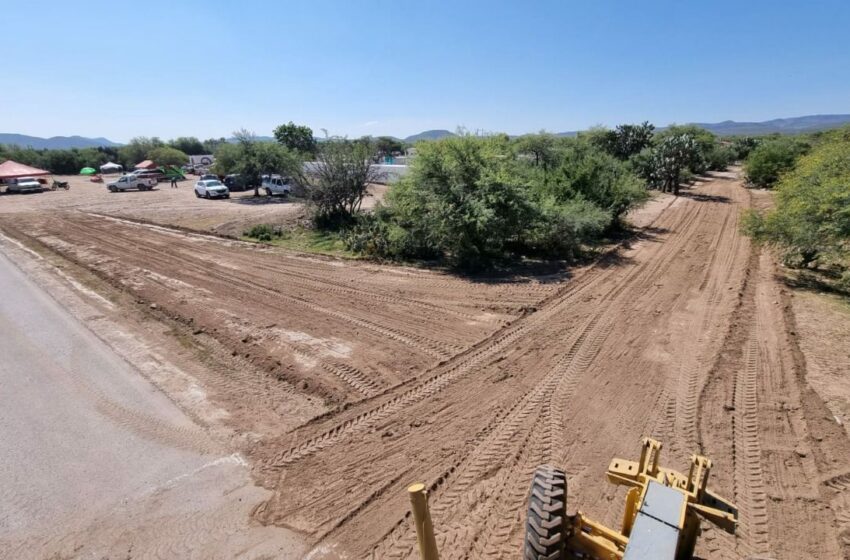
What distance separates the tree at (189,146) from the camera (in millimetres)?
86500

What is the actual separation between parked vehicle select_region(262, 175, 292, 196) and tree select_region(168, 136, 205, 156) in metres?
64.2

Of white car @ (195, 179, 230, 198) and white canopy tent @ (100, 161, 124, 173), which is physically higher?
white canopy tent @ (100, 161, 124, 173)

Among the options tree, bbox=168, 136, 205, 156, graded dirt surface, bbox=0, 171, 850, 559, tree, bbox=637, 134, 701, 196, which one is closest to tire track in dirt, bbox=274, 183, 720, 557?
graded dirt surface, bbox=0, 171, 850, 559

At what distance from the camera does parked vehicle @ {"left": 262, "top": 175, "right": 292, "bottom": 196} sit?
33.2m

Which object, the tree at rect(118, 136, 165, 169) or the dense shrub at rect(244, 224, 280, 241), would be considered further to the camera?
the tree at rect(118, 136, 165, 169)

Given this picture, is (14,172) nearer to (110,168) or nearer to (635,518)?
(110,168)

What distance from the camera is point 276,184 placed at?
109 ft

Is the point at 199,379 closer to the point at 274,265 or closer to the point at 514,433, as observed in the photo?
the point at 514,433

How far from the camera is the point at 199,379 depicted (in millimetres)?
7859

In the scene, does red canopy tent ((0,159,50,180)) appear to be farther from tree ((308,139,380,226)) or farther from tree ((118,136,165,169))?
tree ((308,139,380,226))

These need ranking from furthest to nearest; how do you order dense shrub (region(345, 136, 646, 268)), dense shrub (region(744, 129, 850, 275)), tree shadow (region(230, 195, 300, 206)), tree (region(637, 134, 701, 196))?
1. tree (region(637, 134, 701, 196))
2. tree shadow (region(230, 195, 300, 206))
3. dense shrub (region(345, 136, 646, 268))
4. dense shrub (region(744, 129, 850, 275))

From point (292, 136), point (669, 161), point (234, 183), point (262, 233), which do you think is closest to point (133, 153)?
point (292, 136)

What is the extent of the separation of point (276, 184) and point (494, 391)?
30275 millimetres

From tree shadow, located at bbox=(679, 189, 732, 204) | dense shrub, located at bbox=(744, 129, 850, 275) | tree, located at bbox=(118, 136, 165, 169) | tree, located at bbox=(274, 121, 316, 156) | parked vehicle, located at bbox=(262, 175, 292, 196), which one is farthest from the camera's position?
tree, located at bbox=(118, 136, 165, 169)
